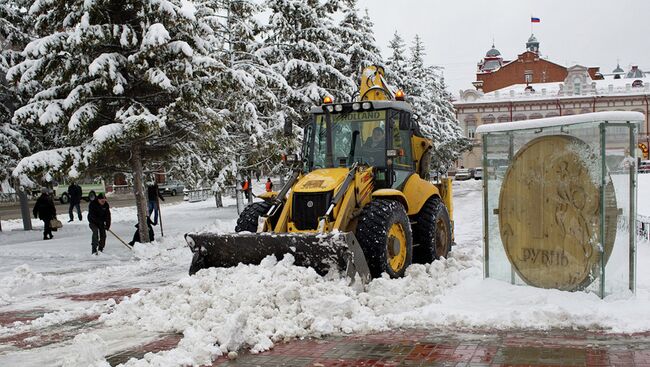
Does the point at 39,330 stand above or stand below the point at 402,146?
below

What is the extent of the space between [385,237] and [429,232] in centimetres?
189

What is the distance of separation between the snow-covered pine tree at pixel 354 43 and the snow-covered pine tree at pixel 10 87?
11598 mm

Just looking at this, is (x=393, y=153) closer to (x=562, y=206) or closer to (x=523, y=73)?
(x=562, y=206)

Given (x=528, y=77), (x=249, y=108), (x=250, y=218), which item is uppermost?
(x=528, y=77)

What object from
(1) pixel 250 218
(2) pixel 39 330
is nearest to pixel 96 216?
(1) pixel 250 218

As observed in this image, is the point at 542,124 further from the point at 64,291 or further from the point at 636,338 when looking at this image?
the point at 64,291

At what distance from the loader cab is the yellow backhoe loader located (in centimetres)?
2

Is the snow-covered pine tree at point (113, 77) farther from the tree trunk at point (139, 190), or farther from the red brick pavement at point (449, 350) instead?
the red brick pavement at point (449, 350)

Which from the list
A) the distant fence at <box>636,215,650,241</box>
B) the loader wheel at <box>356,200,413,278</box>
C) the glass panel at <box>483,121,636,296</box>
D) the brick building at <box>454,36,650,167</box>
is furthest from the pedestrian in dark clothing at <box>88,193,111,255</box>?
the brick building at <box>454,36,650,167</box>

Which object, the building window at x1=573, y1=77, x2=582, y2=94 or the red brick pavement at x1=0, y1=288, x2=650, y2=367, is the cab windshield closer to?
the red brick pavement at x1=0, y1=288, x2=650, y2=367

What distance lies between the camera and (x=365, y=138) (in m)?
10.4

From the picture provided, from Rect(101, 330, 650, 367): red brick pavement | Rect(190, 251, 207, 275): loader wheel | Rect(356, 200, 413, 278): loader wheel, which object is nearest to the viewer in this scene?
Rect(101, 330, 650, 367): red brick pavement

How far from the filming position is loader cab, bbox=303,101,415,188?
33.6 ft

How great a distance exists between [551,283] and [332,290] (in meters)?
2.55
